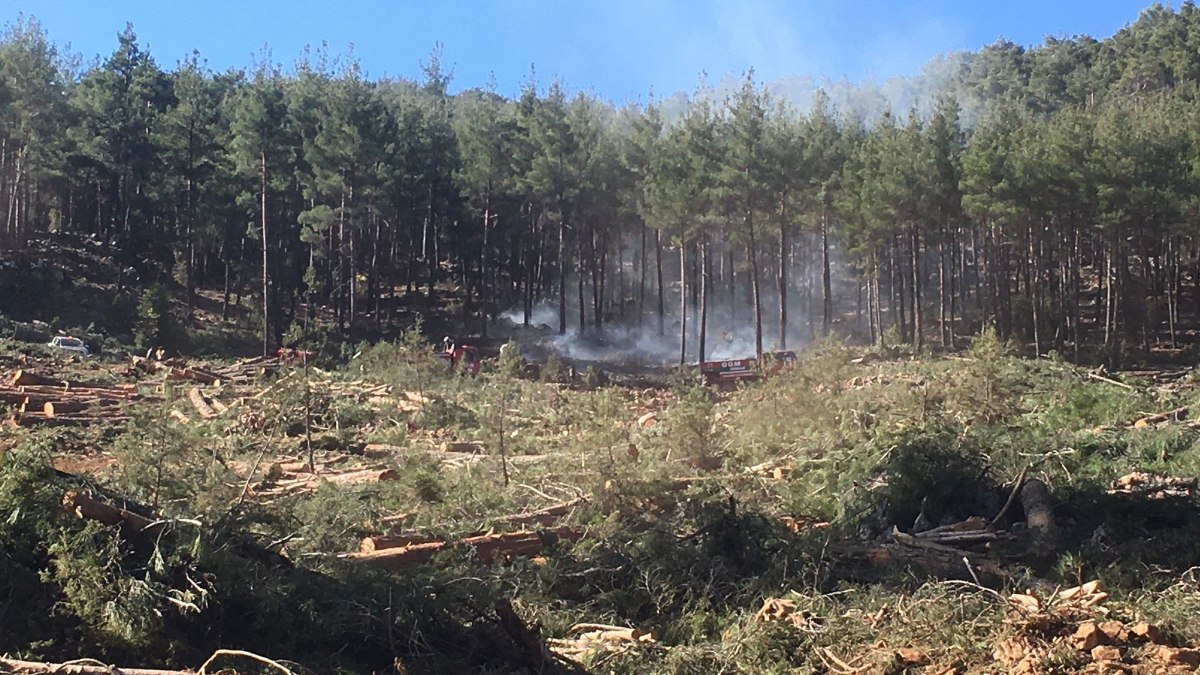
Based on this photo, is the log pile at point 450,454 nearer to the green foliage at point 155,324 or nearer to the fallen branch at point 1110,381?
the fallen branch at point 1110,381

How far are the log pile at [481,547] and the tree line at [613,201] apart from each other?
28637 millimetres

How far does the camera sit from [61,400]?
21.8 metres

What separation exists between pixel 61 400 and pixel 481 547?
14.7 m

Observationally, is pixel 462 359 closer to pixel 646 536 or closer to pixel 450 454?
pixel 450 454

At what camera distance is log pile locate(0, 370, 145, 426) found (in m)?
20.6

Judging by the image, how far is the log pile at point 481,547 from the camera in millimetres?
10488

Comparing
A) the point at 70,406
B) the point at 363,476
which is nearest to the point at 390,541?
the point at 363,476

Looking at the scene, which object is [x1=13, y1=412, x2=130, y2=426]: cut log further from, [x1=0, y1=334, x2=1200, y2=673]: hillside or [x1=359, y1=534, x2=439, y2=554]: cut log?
[x1=359, y1=534, x2=439, y2=554]: cut log

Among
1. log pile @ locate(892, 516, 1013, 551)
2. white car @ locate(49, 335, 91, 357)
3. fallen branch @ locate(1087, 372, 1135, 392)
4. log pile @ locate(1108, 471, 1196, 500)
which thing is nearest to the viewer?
log pile @ locate(892, 516, 1013, 551)

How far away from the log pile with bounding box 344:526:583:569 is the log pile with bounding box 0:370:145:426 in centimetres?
1211

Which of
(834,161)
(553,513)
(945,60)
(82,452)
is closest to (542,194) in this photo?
(834,161)

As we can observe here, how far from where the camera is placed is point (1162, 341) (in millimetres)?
41219

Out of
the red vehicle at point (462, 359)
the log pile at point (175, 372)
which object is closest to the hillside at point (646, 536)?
the log pile at point (175, 372)

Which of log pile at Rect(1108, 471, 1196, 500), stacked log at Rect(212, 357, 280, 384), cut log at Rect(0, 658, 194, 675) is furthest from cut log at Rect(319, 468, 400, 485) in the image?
stacked log at Rect(212, 357, 280, 384)
